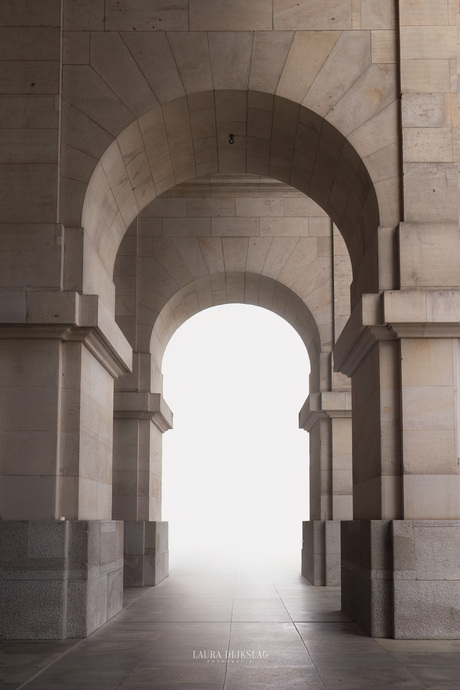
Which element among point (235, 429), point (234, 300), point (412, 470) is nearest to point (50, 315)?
point (412, 470)

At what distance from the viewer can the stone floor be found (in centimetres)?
951

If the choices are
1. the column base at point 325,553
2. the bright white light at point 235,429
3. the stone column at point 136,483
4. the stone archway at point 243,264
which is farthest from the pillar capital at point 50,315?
the bright white light at point 235,429

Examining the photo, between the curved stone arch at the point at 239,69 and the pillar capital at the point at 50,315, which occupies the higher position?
the curved stone arch at the point at 239,69

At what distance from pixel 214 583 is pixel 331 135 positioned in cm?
1249

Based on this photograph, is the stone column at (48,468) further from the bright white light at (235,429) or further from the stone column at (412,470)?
the bright white light at (235,429)

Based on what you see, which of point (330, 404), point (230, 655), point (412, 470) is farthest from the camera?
point (330, 404)

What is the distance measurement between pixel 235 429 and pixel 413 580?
146ft

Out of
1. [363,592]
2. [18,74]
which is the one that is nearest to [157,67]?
[18,74]

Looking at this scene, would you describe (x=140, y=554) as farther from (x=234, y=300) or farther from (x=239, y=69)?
(x=239, y=69)

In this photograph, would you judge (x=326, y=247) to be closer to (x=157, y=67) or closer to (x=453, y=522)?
(x=157, y=67)

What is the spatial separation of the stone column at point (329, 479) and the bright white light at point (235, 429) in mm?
30889

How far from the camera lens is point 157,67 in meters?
14.3

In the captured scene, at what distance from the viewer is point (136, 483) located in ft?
72.0

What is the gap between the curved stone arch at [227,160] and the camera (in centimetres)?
1433
